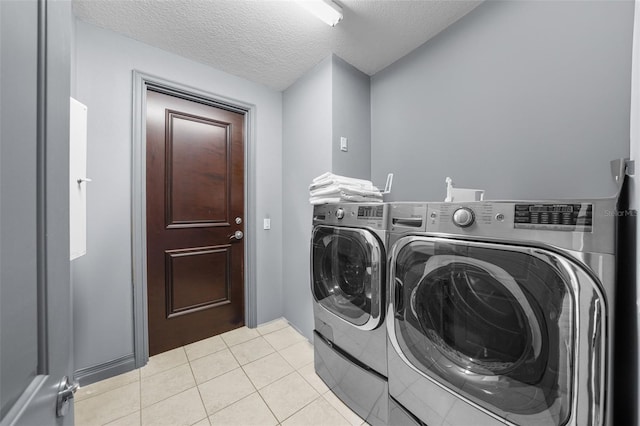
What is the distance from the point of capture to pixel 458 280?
3.00 ft

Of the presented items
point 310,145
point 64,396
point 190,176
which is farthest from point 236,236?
point 64,396

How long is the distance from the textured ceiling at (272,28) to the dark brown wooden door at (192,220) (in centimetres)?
44

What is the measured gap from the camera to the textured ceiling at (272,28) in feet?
4.82

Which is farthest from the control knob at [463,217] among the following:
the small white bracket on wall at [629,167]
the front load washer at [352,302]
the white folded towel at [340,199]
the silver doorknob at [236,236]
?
the silver doorknob at [236,236]

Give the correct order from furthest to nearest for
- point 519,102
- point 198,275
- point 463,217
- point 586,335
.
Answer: point 198,275, point 519,102, point 463,217, point 586,335

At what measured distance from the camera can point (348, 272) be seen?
1.43 meters

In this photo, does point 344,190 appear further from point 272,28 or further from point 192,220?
point 192,220

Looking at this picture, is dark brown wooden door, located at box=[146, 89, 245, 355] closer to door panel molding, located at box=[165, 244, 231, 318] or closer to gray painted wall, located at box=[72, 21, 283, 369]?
door panel molding, located at box=[165, 244, 231, 318]

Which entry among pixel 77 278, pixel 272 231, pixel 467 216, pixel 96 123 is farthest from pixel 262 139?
pixel 467 216

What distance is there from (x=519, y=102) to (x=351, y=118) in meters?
1.12

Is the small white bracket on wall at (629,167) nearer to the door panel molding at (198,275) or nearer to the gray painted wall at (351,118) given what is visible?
the gray painted wall at (351,118)

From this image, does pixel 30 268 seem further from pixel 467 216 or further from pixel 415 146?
pixel 415 146

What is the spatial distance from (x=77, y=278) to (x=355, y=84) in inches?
99.3

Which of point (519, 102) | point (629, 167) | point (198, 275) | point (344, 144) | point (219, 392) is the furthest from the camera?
point (198, 275)
